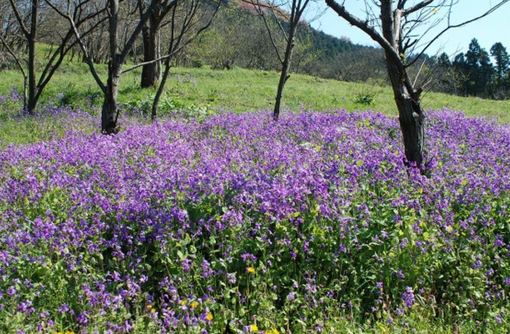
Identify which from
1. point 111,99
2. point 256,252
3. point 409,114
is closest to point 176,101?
point 111,99

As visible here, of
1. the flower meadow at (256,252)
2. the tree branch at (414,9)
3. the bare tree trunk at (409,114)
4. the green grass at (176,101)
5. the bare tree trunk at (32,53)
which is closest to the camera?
the flower meadow at (256,252)

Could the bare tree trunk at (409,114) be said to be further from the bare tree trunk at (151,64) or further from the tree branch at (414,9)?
the bare tree trunk at (151,64)

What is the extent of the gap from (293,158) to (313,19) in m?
7.43

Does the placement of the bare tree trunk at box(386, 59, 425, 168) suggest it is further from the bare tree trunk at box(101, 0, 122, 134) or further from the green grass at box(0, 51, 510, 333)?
the bare tree trunk at box(101, 0, 122, 134)

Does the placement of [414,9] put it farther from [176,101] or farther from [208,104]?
[176,101]

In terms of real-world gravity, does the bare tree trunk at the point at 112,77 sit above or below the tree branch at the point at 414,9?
below

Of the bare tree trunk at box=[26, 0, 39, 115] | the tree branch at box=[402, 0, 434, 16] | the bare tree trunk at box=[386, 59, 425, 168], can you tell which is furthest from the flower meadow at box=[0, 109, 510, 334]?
the bare tree trunk at box=[26, 0, 39, 115]

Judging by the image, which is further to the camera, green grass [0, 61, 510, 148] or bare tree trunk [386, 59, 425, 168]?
green grass [0, 61, 510, 148]

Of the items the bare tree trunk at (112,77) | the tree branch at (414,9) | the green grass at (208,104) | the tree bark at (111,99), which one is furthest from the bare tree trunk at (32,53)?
the tree branch at (414,9)

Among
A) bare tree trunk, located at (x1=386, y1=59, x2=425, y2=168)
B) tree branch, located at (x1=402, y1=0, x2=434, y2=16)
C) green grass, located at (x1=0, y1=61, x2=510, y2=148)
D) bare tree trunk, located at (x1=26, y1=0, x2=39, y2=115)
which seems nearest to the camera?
bare tree trunk, located at (x1=386, y1=59, x2=425, y2=168)

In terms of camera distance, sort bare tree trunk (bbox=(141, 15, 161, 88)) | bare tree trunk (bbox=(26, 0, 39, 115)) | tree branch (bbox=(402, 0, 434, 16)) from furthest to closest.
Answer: bare tree trunk (bbox=(141, 15, 161, 88)), bare tree trunk (bbox=(26, 0, 39, 115)), tree branch (bbox=(402, 0, 434, 16))

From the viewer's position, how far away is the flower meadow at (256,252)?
3.58 meters

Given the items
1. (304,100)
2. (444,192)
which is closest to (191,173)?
(444,192)

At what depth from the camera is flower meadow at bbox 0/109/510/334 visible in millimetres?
3578
